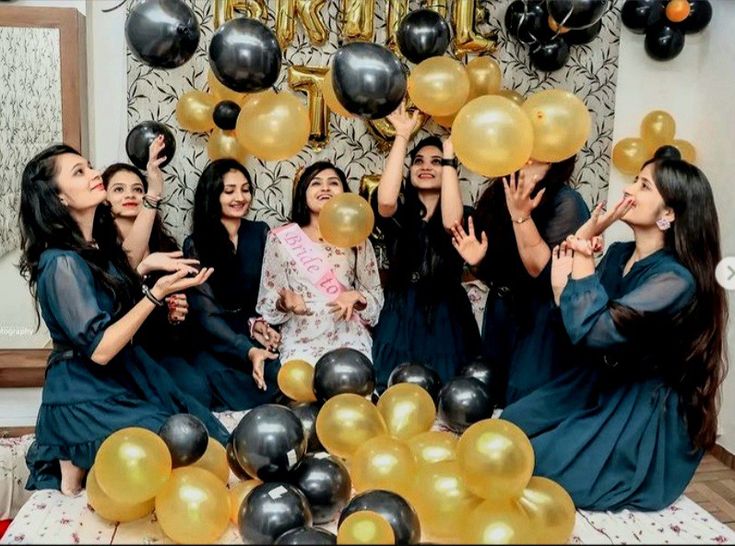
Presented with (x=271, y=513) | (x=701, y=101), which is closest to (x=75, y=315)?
(x=271, y=513)

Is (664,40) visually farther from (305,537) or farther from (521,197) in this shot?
(305,537)

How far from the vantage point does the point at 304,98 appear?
3391 mm

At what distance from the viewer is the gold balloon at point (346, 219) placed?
265 cm

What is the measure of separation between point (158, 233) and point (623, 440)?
1959 millimetres

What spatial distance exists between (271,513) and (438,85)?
61.0 inches

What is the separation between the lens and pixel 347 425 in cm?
211

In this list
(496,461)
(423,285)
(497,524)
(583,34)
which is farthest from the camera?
(583,34)

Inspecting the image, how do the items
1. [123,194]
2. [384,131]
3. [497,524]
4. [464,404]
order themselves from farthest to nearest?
[384,131] → [123,194] → [464,404] → [497,524]

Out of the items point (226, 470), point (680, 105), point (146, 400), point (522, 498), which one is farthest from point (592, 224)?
point (680, 105)

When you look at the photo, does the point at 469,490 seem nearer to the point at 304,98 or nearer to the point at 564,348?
the point at 564,348

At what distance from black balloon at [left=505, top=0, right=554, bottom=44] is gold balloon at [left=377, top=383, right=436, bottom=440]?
180 centimetres

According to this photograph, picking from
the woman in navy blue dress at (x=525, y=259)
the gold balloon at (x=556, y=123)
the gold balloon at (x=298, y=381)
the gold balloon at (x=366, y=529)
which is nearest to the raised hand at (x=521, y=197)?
the woman in navy blue dress at (x=525, y=259)

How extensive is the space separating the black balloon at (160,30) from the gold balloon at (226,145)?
2.56 ft

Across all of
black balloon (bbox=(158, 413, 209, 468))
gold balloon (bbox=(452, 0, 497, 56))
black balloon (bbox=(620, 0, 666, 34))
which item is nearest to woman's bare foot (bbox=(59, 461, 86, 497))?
black balloon (bbox=(158, 413, 209, 468))
